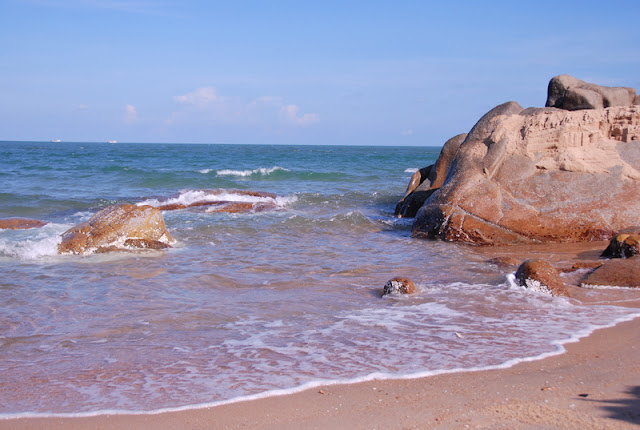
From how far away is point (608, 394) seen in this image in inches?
120

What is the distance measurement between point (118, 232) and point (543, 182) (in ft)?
21.3

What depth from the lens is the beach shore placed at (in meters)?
2.82

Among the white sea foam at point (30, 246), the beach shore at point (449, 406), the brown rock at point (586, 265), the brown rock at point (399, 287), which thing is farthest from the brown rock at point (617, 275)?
the white sea foam at point (30, 246)

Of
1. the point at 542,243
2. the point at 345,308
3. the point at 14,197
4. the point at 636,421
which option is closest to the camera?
the point at 636,421

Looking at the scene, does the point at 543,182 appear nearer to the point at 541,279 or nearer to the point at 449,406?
the point at 541,279

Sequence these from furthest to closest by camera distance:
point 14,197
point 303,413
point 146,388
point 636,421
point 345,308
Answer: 1. point 14,197
2. point 345,308
3. point 146,388
4. point 303,413
5. point 636,421

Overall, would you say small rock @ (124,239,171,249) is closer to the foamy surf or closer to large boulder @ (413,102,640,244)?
large boulder @ (413,102,640,244)

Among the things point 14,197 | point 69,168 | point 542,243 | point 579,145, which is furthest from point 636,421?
point 69,168

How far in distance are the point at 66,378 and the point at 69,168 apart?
25.5 meters

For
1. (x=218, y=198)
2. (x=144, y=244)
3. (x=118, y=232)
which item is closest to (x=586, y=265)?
(x=144, y=244)

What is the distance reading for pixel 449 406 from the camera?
119 inches

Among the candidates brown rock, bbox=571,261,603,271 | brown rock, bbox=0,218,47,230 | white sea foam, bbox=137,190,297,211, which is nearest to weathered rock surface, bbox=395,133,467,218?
white sea foam, bbox=137,190,297,211

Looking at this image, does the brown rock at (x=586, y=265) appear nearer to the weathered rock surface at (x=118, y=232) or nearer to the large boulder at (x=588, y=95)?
the large boulder at (x=588, y=95)

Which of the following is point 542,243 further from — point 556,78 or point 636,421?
point 636,421
